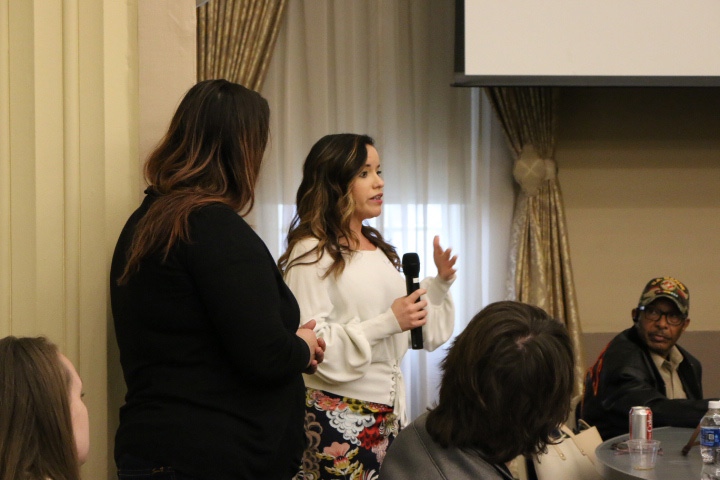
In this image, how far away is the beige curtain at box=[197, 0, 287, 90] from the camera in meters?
4.27

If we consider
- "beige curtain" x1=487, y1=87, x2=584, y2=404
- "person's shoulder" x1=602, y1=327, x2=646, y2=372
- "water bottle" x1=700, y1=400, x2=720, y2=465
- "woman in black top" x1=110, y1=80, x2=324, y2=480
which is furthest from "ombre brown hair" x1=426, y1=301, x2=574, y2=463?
"beige curtain" x1=487, y1=87, x2=584, y2=404

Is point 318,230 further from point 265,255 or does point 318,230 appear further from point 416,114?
point 416,114

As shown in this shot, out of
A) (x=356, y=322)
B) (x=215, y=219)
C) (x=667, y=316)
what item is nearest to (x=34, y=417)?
(x=215, y=219)

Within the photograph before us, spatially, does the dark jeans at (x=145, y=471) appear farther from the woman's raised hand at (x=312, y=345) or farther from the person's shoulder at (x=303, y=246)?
the person's shoulder at (x=303, y=246)

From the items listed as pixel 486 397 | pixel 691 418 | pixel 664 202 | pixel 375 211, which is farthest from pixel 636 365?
pixel 664 202

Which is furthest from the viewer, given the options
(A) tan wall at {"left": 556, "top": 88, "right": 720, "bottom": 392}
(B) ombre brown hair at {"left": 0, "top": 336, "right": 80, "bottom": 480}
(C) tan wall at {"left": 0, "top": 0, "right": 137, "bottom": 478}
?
(A) tan wall at {"left": 556, "top": 88, "right": 720, "bottom": 392}

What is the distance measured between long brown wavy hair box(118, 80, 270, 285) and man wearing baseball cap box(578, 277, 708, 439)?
5.66ft

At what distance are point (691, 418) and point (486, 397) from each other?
1.51 m

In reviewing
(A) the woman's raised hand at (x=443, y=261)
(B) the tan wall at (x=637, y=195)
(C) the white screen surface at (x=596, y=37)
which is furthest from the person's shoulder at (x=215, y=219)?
(B) the tan wall at (x=637, y=195)

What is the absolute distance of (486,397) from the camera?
131cm

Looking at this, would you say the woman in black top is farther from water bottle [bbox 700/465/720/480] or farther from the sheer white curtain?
the sheer white curtain

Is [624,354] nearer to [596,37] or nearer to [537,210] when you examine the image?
[537,210]

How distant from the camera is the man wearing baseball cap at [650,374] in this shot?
260 cm

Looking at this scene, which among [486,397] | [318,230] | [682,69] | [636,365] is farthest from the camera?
[682,69]
